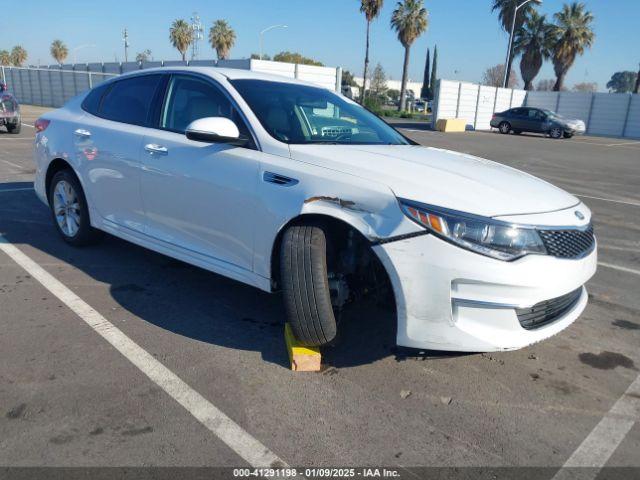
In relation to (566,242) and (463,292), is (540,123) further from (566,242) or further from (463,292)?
(463,292)

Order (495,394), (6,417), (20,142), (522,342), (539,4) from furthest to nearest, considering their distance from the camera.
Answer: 1. (539,4)
2. (20,142)
3. (495,394)
4. (522,342)
5. (6,417)

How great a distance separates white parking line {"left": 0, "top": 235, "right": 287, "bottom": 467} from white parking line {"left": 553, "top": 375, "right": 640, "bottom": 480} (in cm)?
134

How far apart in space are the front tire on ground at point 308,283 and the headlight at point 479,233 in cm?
66

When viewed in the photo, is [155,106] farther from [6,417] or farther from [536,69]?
[536,69]

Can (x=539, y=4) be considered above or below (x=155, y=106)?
above

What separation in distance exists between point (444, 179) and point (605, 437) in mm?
1541

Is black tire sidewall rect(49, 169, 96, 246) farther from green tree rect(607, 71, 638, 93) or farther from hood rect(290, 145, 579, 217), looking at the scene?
green tree rect(607, 71, 638, 93)

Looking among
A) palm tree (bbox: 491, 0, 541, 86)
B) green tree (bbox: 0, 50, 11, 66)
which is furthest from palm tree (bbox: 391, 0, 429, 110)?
green tree (bbox: 0, 50, 11, 66)

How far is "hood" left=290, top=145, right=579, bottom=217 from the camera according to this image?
279cm

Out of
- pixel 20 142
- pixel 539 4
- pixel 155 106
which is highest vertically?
pixel 539 4

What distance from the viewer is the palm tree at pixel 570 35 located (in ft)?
140

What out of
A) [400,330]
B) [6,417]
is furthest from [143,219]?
[400,330]

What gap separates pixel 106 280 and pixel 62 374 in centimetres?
153

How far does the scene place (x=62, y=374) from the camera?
3.02m
